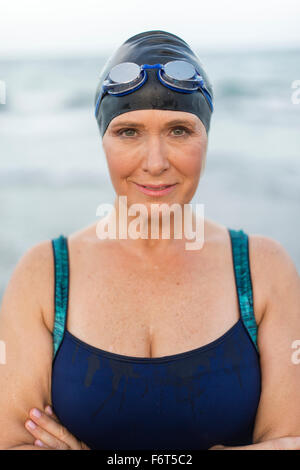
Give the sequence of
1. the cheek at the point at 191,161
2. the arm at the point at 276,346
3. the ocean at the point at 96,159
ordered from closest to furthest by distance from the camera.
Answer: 1. the arm at the point at 276,346
2. the cheek at the point at 191,161
3. the ocean at the point at 96,159

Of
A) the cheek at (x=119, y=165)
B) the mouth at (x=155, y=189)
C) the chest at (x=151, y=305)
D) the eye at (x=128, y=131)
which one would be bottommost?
the chest at (x=151, y=305)

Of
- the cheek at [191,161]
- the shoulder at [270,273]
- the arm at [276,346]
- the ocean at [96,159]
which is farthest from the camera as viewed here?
the ocean at [96,159]

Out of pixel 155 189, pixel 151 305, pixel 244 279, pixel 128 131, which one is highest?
pixel 128 131

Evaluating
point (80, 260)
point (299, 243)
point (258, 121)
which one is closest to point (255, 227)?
point (299, 243)

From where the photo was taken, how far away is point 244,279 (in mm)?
2979

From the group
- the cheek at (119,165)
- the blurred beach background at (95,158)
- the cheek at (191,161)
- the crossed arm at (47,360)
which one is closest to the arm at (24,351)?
the crossed arm at (47,360)

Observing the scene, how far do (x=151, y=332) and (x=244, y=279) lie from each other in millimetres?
553

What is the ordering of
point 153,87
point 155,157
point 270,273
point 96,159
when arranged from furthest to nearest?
point 96,159
point 270,273
point 153,87
point 155,157

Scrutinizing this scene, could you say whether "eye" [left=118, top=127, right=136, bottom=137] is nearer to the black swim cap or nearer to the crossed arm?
the black swim cap

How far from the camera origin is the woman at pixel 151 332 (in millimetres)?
2727

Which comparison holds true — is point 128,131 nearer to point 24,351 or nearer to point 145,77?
point 145,77

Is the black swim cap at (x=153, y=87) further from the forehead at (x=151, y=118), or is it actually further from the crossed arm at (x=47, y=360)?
the crossed arm at (x=47, y=360)

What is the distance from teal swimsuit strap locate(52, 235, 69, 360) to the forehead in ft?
2.29

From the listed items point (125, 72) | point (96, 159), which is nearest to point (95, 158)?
point (96, 159)
